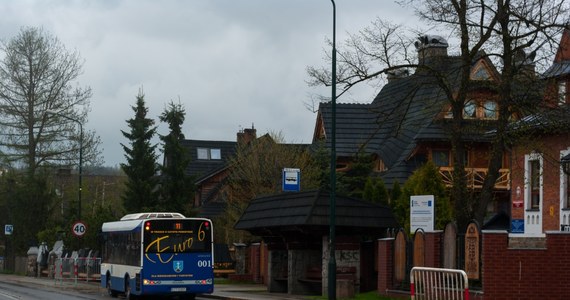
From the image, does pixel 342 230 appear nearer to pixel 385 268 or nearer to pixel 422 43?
pixel 385 268

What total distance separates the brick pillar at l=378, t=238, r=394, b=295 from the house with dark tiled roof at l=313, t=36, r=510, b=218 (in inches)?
128

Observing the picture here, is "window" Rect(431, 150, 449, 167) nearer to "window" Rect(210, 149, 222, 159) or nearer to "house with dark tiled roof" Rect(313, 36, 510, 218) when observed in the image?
"house with dark tiled roof" Rect(313, 36, 510, 218)

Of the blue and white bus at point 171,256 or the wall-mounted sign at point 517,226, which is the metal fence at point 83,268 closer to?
the blue and white bus at point 171,256

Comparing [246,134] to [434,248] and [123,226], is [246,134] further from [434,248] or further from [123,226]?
[434,248]

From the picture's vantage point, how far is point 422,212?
27062mm

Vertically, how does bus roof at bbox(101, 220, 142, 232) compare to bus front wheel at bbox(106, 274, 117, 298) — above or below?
above

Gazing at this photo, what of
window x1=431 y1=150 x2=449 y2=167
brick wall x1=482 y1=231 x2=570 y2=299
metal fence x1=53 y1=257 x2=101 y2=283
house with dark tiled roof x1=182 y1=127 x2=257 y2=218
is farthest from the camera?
house with dark tiled roof x1=182 y1=127 x2=257 y2=218

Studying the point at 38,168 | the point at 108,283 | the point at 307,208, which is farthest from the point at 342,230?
the point at 38,168

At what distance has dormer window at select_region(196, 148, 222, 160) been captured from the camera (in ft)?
266

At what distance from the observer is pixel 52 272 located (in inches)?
2308

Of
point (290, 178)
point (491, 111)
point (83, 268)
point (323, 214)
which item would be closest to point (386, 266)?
point (323, 214)

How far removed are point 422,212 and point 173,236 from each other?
8644 millimetres

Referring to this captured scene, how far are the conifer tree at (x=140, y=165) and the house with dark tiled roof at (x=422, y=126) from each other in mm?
10200

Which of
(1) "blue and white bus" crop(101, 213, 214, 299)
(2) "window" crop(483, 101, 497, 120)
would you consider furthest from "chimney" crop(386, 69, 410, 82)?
(1) "blue and white bus" crop(101, 213, 214, 299)
